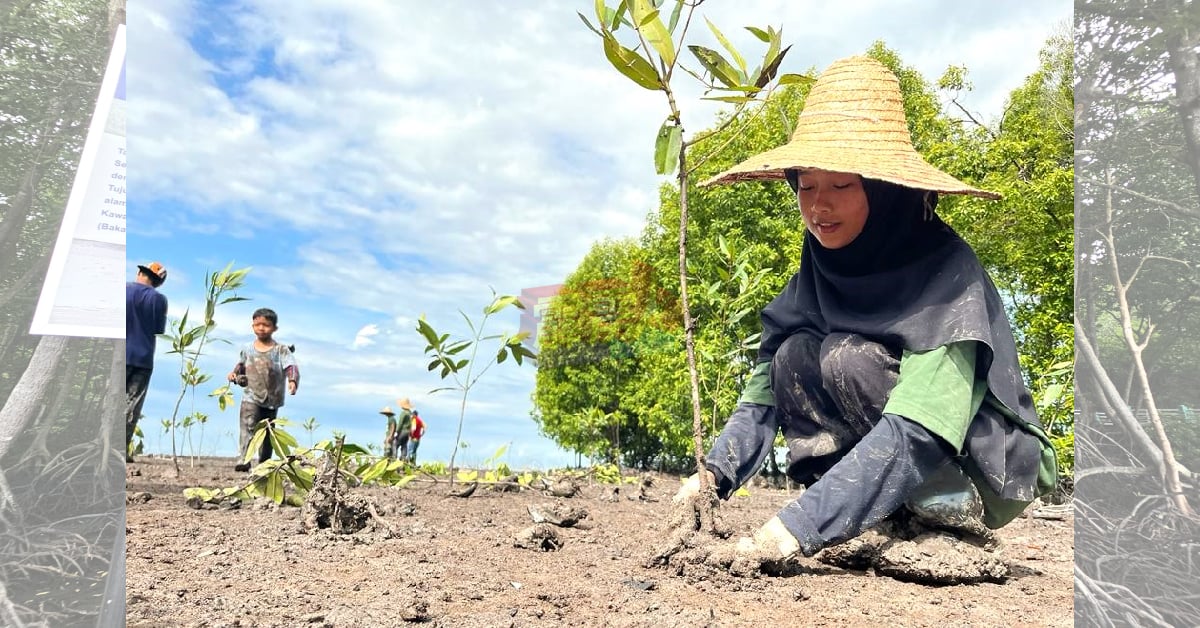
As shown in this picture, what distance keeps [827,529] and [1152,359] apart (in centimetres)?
98

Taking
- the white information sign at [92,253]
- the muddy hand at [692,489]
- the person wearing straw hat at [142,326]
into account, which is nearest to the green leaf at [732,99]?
the muddy hand at [692,489]

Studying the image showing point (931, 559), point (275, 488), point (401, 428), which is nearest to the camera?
point (931, 559)

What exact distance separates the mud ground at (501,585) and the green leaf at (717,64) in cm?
133

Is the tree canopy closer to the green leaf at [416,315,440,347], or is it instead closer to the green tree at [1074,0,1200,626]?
the green leaf at [416,315,440,347]

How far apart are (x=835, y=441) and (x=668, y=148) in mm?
1007

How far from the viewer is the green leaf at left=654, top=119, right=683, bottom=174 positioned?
218 centimetres

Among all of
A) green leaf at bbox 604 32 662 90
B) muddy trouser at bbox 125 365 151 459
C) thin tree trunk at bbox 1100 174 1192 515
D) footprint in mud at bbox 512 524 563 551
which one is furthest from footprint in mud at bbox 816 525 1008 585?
muddy trouser at bbox 125 365 151 459

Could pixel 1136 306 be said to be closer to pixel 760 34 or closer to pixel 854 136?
pixel 854 136

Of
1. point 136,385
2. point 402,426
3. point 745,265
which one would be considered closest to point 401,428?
point 402,426

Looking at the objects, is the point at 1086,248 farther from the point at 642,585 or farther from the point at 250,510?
the point at 250,510

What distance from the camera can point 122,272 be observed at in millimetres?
1283

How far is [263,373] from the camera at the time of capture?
22.4 feet

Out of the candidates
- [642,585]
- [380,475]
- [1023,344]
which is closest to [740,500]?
[380,475]

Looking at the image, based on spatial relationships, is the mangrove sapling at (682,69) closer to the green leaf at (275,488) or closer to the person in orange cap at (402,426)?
the green leaf at (275,488)
